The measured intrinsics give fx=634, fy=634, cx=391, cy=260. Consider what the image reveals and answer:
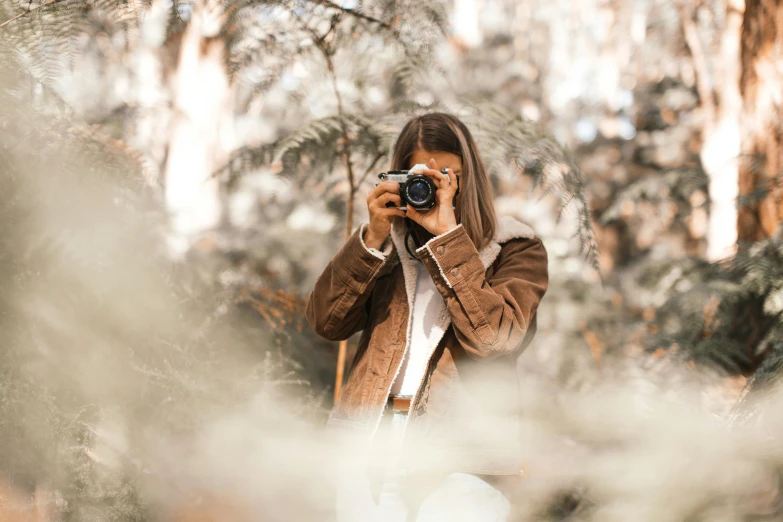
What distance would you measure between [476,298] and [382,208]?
1.03 ft

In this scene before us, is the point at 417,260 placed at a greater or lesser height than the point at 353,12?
lesser

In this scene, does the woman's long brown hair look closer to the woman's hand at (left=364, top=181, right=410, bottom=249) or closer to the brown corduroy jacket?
the brown corduroy jacket

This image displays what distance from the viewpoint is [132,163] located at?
2.19m

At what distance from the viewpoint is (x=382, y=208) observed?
4.73ft

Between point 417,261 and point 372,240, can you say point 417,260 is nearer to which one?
point 417,261

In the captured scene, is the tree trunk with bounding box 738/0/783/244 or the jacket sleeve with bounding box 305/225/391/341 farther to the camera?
the tree trunk with bounding box 738/0/783/244

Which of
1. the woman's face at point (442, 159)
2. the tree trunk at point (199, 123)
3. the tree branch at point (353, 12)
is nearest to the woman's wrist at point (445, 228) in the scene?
the woman's face at point (442, 159)

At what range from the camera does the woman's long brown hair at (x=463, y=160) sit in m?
1.49

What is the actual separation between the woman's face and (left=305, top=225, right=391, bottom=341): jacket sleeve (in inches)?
8.9

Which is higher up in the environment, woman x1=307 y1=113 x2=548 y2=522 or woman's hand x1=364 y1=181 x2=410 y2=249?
woman's hand x1=364 y1=181 x2=410 y2=249

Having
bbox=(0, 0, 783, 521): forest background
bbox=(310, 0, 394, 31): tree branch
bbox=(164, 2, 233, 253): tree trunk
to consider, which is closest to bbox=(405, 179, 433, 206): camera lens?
bbox=(0, 0, 783, 521): forest background

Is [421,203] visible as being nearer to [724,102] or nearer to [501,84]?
[724,102]

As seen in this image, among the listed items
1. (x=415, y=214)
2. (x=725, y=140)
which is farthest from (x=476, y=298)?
(x=725, y=140)

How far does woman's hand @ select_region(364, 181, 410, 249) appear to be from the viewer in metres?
1.43
